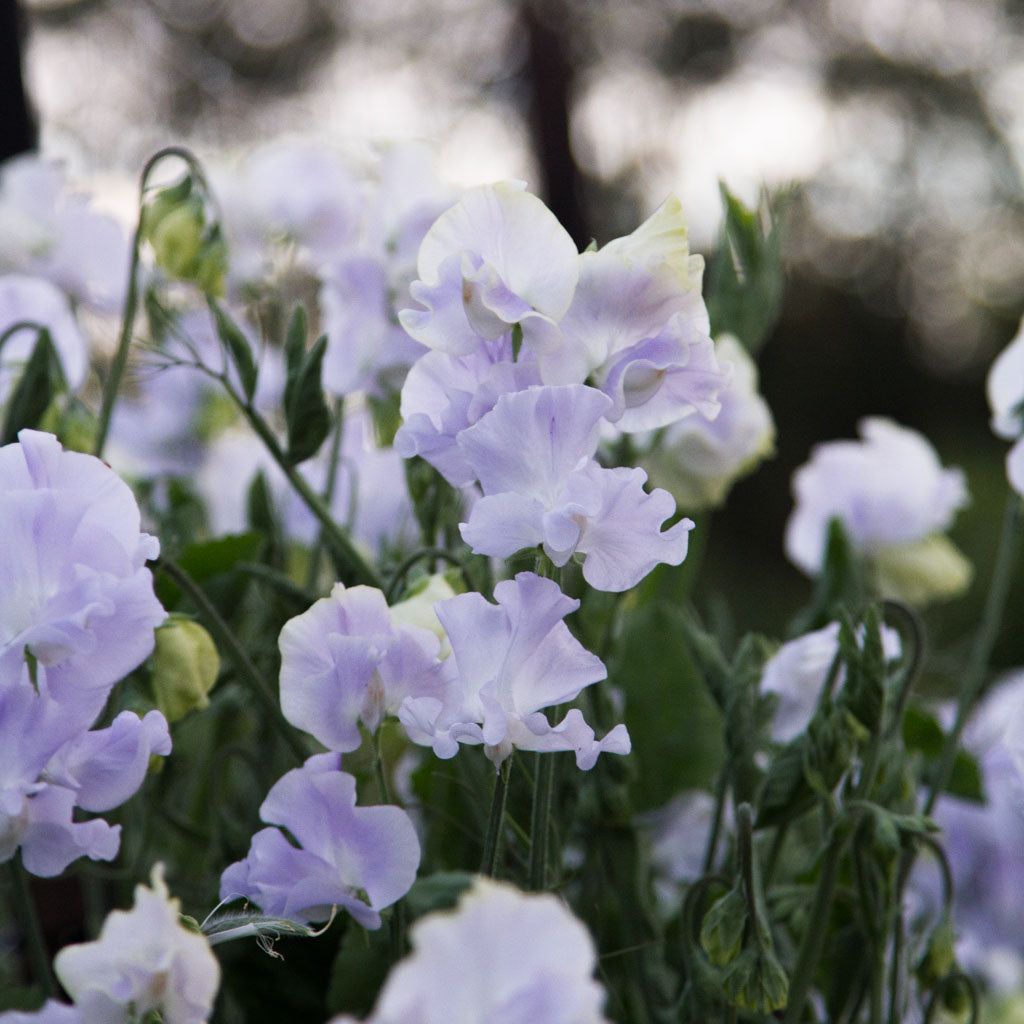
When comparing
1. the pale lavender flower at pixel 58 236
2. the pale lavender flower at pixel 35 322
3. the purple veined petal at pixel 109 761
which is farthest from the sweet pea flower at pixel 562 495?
the pale lavender flower at pixel 58 236

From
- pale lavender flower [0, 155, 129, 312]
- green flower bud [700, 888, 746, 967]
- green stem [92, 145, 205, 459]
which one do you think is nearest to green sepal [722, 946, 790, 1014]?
green flower bud [700, 888, 746, 967]

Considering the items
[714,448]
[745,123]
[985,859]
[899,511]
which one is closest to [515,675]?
[714,448]

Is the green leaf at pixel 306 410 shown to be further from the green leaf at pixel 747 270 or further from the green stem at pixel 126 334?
the green leaf at pixel 747 270

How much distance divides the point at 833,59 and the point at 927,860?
5.79 m

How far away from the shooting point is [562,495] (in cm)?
31

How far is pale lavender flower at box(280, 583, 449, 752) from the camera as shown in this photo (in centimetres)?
33

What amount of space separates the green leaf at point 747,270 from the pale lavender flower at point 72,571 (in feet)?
1.23

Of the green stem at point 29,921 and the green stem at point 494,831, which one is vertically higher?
the green stem at point 494,831

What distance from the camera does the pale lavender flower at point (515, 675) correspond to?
0.30 metres

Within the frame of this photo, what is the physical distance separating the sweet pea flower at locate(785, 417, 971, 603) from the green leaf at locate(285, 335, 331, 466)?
14.3 inches

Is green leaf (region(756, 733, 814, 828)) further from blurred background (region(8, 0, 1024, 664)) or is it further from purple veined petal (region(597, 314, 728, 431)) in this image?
blurred background (region(8, 0, 1024, 664))

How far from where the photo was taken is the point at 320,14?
4.62 m

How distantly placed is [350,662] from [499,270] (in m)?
0.11

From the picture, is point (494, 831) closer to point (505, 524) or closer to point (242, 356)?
point (505, 524)
